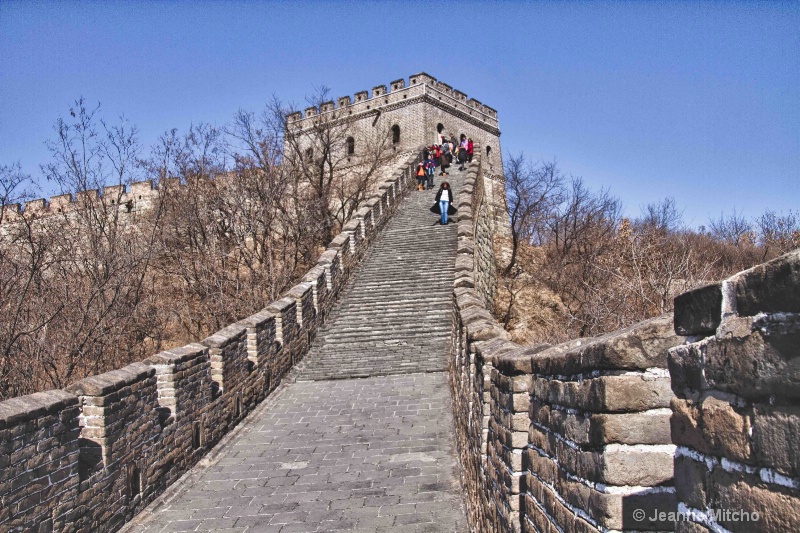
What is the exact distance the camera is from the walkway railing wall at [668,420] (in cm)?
146

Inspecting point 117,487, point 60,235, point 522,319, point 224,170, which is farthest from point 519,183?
point 117,487

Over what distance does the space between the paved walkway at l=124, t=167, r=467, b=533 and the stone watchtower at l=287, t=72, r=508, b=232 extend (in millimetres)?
22845

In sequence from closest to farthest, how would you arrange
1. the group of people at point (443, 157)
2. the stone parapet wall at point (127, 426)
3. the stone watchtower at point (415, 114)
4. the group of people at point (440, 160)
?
the stone parapet wall at point (127, 426) → the group of people at point (440, 160) → the group of people at point (443, 157) → the stone watchtower at point (415, 114)

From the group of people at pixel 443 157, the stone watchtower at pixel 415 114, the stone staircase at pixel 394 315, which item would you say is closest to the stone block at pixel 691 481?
the stone staircase at pixel 394 315

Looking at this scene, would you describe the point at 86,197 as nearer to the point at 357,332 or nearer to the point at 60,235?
the point at 60,235

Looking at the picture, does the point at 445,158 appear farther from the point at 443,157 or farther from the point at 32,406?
the point at 32,406

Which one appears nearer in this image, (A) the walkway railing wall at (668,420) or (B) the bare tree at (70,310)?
(A) the walkway railing wall at (668,420)

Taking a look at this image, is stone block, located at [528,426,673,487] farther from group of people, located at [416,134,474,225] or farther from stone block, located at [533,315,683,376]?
group of people, located at [416,134,474,225]

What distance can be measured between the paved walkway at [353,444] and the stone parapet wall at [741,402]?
5186 mm

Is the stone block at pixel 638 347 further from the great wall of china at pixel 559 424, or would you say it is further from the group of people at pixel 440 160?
the group of people at pixel 440 160

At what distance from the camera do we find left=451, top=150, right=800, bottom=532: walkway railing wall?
4.79 ft

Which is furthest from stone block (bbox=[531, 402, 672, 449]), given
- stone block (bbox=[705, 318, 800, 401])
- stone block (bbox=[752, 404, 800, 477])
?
stone block (bbox=[752, 404, 800, 477])

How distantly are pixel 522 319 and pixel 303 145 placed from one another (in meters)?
24.8

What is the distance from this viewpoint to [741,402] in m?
1.59
